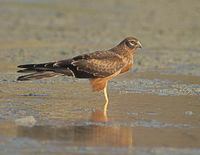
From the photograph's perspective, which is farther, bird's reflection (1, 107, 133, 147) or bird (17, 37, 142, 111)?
bird (17, 37, 142, 111)

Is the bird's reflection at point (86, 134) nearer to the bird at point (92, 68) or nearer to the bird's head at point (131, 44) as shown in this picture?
the bird at point (92, 68)

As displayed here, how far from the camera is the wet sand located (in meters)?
7.41

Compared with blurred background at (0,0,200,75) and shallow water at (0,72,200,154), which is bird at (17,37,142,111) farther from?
blurred background at (0,0,200,75)

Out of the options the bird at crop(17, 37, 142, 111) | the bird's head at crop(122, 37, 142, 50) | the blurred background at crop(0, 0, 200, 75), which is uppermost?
the blurred background at crop(0, 0, 200, 75)

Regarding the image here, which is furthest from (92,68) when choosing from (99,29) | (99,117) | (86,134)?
(99,29)

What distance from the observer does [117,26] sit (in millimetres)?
18766

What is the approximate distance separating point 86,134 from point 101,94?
2657mm

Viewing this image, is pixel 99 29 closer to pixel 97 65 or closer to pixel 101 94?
pixel 101 94

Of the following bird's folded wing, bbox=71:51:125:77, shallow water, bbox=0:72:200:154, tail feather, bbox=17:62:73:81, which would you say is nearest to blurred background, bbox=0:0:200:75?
shallow water, bbox=0:72:200:154

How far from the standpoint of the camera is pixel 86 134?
7.68 meters

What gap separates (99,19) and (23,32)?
10.3ft

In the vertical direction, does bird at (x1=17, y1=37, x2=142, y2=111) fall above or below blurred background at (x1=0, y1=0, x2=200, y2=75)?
below

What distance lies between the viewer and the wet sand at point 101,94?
7406mm

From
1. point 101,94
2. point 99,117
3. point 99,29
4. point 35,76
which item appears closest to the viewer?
point 99,117
